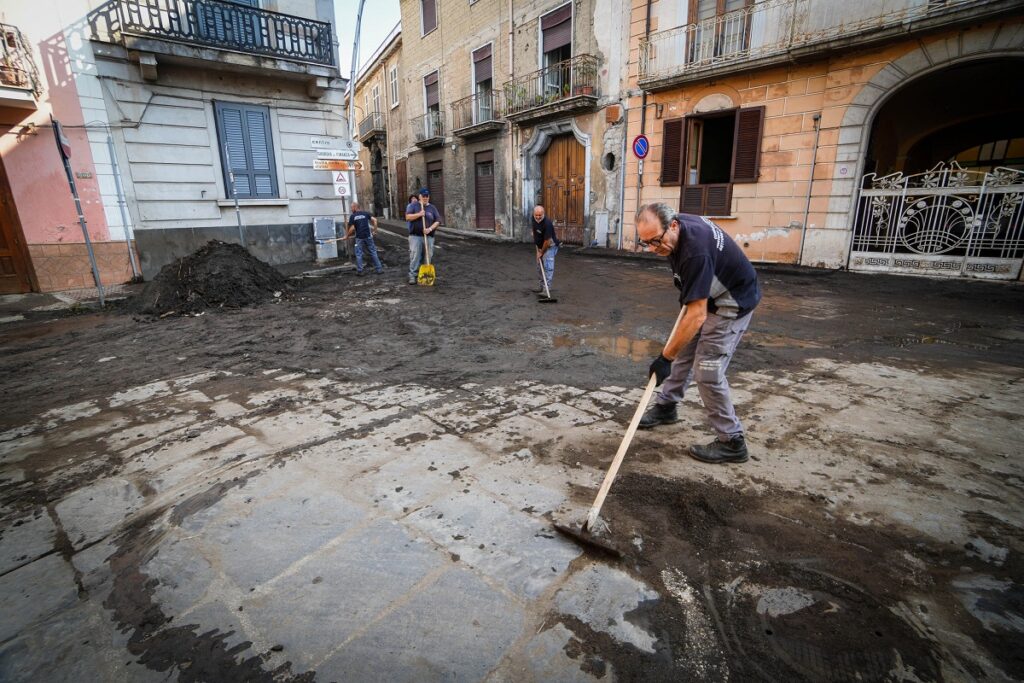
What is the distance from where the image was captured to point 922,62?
9.16 metres

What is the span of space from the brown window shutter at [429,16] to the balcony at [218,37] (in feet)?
35.8

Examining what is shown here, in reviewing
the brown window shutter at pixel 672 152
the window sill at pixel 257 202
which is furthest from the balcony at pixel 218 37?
the brown window shutter at pixel 672 152

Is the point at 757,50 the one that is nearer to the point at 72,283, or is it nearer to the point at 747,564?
the point at 747,564

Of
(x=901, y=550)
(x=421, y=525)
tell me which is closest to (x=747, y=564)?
(x=901, y=550)

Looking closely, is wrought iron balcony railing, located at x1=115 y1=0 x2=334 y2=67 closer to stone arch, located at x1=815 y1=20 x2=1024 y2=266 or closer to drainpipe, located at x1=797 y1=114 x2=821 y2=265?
drainpipe, located at x1=797 y1=114 x2=821 y2=265

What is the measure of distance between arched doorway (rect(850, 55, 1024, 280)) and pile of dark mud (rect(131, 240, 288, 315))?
1197 cm

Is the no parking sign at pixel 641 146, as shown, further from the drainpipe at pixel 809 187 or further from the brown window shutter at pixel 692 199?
the drainpipe at pixel 809 187

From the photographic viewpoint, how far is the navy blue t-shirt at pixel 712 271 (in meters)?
2.80

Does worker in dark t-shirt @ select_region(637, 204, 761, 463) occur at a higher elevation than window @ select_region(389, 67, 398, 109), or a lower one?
lower

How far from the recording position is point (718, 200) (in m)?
12.4

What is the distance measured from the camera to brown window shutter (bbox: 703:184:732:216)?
39.9 feet

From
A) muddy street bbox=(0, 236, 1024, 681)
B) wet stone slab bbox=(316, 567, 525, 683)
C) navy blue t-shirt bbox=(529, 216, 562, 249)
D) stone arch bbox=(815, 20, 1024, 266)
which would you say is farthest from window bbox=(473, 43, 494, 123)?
wet stone slab bbox=(316, 567, 525, 683)

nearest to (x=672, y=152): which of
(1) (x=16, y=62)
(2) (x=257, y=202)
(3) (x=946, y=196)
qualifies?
(3) (x=946, y=196)

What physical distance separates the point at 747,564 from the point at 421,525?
5.17 feet
